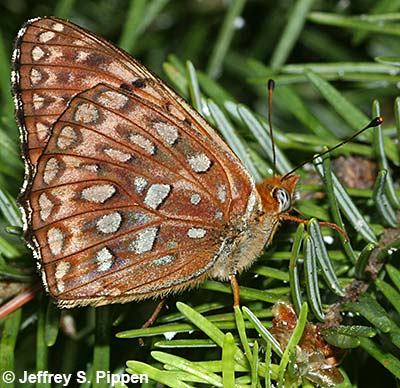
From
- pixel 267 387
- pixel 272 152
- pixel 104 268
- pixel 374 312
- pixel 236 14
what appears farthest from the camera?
pixel 236 14

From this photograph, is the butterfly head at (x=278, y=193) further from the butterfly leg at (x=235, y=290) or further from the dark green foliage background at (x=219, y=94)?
the butterfly leg at (x=235, y=290)

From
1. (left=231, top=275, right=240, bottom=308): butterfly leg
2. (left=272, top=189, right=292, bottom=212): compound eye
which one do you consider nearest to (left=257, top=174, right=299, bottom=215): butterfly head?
(left=272, top=189, right=292, bottom=212): compound eye

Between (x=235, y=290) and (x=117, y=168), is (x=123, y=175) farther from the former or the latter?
(x=235, y=290)

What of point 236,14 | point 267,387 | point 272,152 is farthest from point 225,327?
point 236,14

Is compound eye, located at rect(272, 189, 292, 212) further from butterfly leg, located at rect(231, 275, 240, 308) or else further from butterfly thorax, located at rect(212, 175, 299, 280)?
butterfly leg, located at rect(231, 275, 240, 308)

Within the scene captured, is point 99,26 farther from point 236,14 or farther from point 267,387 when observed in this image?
point 267,387

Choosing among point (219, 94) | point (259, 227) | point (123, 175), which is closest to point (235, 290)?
point (259, 227)

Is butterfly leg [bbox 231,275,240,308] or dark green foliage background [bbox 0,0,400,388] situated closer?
butterfly leg [bbox 231,275,240,308]
